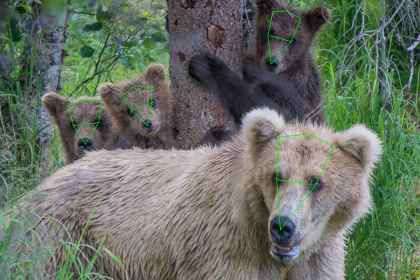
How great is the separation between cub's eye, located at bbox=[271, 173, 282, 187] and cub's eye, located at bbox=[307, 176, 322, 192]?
141 mm

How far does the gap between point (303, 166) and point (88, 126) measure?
301cm

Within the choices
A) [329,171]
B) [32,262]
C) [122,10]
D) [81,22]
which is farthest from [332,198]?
[81,22]

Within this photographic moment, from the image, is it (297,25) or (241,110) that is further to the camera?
(297,25)

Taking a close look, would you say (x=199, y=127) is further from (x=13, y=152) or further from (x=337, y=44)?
(x=337, y=44)

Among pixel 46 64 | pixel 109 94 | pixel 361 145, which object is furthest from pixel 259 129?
pixel 46 64

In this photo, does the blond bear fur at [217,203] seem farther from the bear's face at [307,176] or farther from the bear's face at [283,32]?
the bear's face at [283,32]

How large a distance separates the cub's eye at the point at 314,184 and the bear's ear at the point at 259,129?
1.14ft

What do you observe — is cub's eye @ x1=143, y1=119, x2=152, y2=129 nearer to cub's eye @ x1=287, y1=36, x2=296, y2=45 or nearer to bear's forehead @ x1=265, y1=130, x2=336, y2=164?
cub's eye @ x1=287, y1=36, x2=296, y2=45

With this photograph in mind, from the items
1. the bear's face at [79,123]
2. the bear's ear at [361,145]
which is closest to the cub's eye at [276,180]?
the bear's ear at [361,145]

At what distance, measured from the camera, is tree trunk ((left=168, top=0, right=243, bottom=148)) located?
5465 millimetres

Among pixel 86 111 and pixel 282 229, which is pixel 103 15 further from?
pixel 282 229

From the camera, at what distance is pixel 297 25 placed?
6383mm

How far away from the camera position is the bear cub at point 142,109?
6156 mm

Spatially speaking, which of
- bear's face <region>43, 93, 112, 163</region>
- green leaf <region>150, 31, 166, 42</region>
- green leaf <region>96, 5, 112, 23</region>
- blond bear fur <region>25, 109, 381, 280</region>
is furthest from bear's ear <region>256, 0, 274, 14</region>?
blond bear fur <region>25, 109, 381, 280</region>
